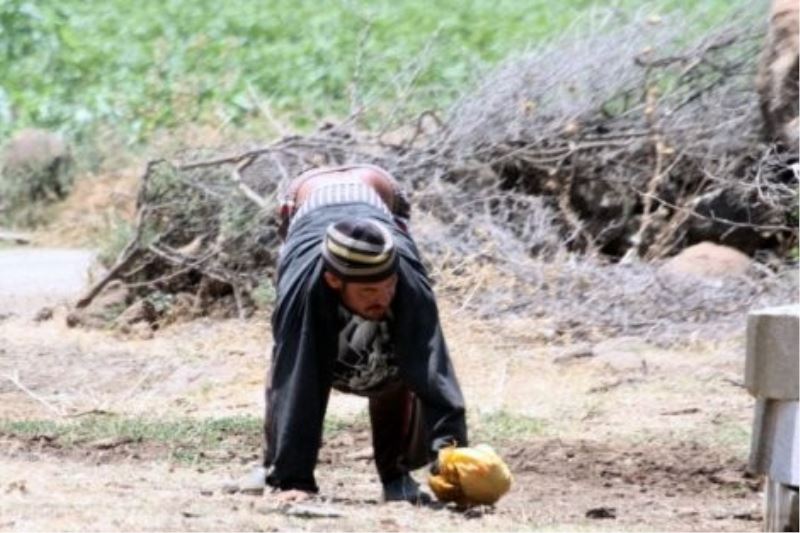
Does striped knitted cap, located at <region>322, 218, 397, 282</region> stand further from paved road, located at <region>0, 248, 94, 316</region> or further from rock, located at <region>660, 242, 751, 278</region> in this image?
paved road, located at <region>0, 248, 94, 316</region>

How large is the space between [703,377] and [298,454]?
4057 mm

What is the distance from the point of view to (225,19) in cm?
2208

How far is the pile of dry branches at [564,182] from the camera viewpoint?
12242mm

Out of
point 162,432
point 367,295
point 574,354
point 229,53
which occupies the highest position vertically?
point 229,53

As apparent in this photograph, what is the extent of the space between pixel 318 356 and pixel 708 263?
606cm

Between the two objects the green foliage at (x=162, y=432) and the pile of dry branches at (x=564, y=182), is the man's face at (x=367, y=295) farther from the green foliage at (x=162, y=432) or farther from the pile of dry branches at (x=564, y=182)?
the pile of dry branches at (x=564, y=182)

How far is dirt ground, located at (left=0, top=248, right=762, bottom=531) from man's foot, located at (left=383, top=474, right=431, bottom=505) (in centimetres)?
10

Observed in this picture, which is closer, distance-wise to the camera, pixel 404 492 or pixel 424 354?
pixel 424 354

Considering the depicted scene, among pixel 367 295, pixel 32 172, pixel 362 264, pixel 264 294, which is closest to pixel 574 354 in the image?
pixel 264 294

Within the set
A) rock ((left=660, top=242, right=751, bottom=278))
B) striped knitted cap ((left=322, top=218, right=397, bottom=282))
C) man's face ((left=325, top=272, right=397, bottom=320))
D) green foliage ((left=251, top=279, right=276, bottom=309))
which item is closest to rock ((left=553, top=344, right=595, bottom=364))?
rock ((left=660, top=242, right=751, bottom=278))

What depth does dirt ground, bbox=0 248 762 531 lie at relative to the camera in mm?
6676

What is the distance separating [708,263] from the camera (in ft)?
41.1

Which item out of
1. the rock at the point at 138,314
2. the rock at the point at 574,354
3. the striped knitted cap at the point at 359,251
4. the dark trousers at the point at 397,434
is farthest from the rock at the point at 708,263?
the striped knitted cap at the point at 359,251

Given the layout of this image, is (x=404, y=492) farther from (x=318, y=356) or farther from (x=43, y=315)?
(x=43, y=315)
